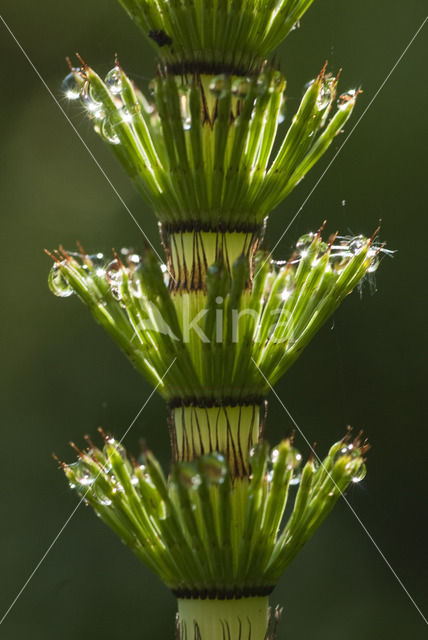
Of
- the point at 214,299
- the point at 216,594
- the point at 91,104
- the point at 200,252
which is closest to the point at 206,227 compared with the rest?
the point at 200,252

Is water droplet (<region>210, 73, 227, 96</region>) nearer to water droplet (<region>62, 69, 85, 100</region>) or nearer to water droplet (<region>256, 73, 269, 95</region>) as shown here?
water droplet (<region>256, 73, 269, 95</region>)

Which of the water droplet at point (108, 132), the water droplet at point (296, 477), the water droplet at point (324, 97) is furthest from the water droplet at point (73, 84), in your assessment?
the water droplet at point (296, 477)

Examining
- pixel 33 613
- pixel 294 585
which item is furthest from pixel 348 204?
pixel 33 613

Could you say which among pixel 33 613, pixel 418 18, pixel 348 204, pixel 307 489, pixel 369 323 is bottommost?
pixel 33 613

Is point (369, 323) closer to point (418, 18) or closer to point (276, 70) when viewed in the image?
point (418, 18)

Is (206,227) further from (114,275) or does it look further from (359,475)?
(359,475)
